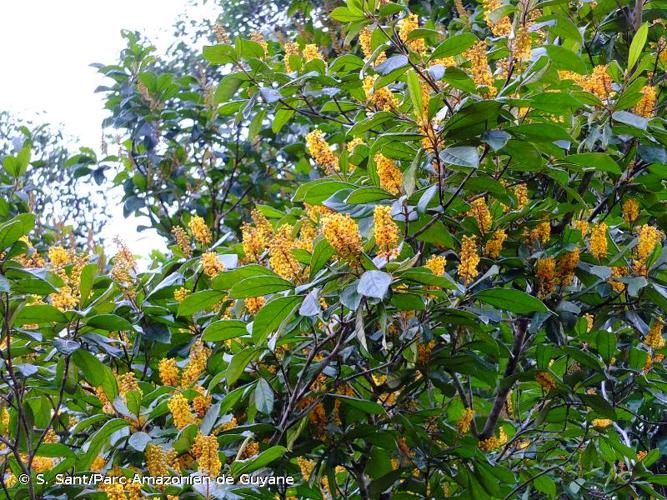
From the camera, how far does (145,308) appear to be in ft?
8.51

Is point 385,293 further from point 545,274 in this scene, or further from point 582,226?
point 582,226

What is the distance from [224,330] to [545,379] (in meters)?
0.97

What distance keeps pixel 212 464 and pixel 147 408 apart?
57 cm

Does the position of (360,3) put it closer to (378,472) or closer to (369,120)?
(369,120)

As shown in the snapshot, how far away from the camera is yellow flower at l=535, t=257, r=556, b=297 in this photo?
2.42 metres

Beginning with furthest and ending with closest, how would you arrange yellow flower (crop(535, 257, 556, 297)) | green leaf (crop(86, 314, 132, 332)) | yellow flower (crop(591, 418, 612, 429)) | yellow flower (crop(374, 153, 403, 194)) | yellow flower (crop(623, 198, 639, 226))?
yellow flower (crop(591, 418, 612, 429))
yellow flower (crop(623, 198, 639, 226))
yellow flower (crop(535, 257, 556, 297))
green leaf (crop(86, 314, 132, 332))
yellow flower (crop(374, 153, 403, 194))

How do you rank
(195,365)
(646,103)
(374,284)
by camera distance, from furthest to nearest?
(646,103) → (195,365) → (374,284)

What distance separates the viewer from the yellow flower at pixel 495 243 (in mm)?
2350

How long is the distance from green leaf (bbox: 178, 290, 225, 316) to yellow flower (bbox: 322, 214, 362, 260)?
581 mm

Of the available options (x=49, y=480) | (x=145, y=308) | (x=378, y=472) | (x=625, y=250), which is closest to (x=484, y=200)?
(x=625, y=250)

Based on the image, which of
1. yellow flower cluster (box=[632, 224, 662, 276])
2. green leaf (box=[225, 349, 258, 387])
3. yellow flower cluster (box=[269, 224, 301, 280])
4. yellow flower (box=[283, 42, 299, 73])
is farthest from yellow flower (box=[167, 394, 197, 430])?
yellow flower cluster (box=[632, 224, 662, 276])

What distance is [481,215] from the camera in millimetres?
2342

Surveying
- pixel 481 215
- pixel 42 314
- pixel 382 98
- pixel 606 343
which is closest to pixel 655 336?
pixel 606 343

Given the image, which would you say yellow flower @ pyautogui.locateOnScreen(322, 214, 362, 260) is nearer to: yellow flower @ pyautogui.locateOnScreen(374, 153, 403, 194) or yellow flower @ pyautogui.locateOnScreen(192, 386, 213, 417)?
yellow flower @ pyautogui.locateOnScreen(374, 153, 403, 194)
